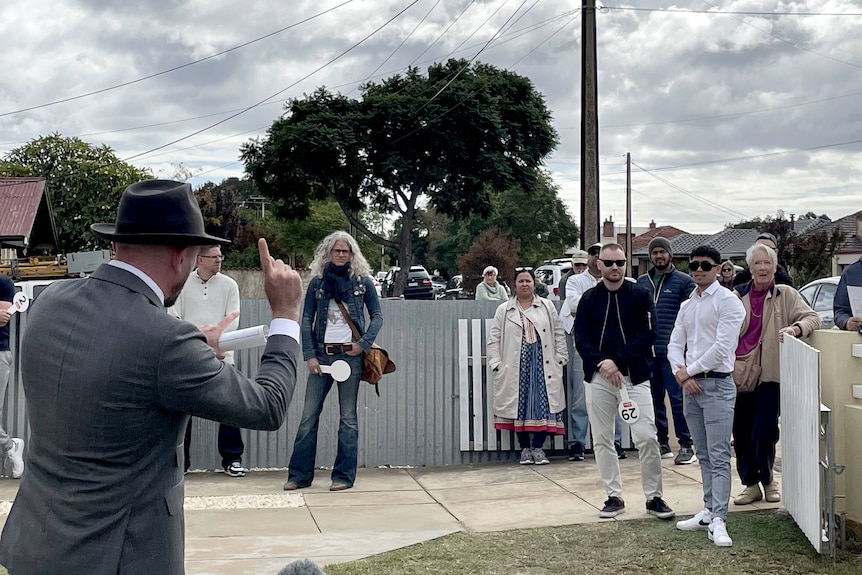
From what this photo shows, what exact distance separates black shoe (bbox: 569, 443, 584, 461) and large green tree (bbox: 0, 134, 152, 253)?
3944 cm

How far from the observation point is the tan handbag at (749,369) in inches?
284

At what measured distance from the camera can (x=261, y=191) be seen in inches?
1908

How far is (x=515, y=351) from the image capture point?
953 cm

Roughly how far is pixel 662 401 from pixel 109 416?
7.73 metres

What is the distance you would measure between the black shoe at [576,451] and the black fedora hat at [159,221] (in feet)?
24.4

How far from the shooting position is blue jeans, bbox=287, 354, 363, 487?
8586 mm

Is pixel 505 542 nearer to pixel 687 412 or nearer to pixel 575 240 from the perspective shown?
pixel 687 412

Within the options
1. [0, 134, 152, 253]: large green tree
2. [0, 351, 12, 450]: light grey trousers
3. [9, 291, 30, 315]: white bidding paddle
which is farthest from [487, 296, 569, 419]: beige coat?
[0, 134, 152, 253]: large green tree

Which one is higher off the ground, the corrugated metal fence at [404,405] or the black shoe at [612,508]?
the corrugated metal fence at [404,405]

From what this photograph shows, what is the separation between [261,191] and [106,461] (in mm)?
46668

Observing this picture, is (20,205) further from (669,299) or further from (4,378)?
(669,299)

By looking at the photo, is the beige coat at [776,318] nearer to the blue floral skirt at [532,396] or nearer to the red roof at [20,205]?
the blue floral skirt at [532,396]

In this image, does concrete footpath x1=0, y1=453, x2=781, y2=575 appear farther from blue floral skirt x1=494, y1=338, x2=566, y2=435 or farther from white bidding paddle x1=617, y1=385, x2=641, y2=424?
white bidding paddle x1=617, y1=385, x2=641, y2=424

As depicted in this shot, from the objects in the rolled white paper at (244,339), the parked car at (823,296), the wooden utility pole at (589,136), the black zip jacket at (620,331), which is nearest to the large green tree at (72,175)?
the wooden utility pole at (589,136)
